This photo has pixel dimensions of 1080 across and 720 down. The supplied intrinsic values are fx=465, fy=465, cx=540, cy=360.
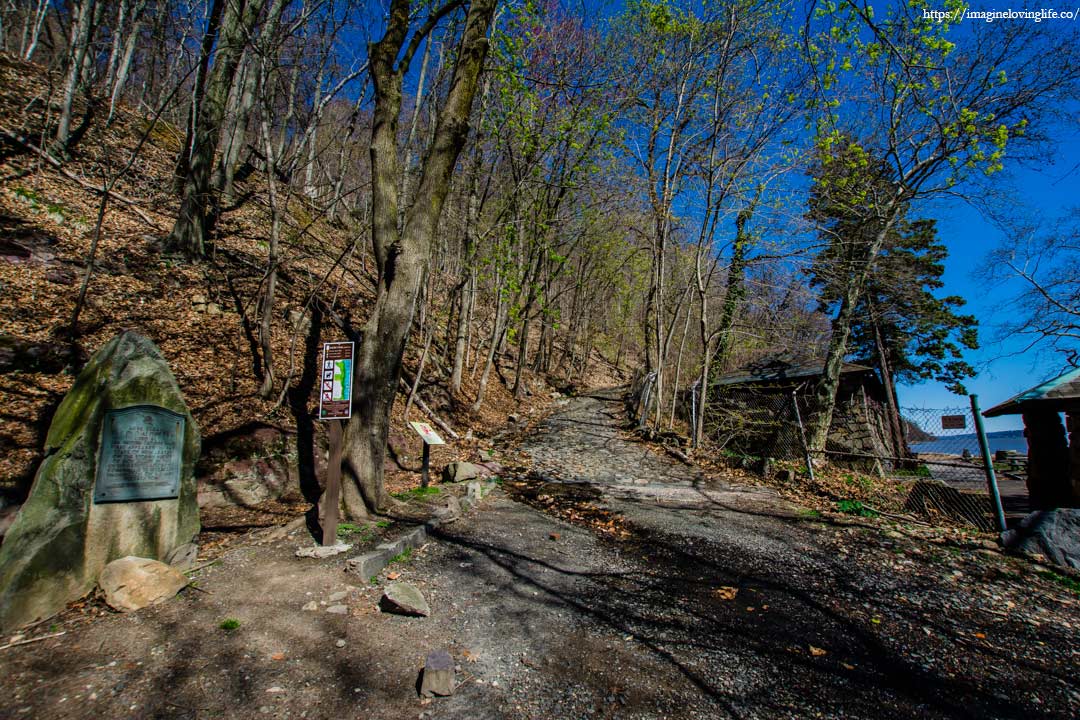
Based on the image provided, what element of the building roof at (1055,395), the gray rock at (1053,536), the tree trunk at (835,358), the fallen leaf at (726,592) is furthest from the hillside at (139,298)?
the building roof at (1055,395)

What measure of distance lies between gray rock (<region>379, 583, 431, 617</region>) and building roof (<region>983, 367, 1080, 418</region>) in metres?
8.46

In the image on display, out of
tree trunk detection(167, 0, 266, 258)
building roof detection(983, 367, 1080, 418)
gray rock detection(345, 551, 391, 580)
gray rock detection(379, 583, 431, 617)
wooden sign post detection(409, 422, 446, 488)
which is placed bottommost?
gray rock detection(379, 583, 431, 617)

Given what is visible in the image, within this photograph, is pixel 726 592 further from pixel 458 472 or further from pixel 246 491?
pixel 246 491

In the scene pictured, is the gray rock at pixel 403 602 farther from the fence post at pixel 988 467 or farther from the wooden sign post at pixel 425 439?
the fence post at pixel 988 467

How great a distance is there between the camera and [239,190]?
1305 centimetres

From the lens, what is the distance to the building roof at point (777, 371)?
14.3m

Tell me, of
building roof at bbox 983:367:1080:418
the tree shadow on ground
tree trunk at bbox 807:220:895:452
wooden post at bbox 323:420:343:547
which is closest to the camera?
the tree shadow on ground

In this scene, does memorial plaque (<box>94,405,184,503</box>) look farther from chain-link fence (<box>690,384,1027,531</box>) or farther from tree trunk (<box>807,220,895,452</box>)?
tree trunk (<box>807,220,895,452</box>)

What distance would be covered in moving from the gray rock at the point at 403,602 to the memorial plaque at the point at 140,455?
6.75 ft

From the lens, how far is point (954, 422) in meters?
7.45

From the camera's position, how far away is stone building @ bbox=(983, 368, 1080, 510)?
655cm

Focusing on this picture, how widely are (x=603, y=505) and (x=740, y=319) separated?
8319mm

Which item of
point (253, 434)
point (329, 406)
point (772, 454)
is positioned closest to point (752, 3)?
point (772, 454)

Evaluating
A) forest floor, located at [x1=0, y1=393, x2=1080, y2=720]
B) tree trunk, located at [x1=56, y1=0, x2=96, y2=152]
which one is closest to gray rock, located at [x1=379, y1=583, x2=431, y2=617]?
forest floor, located at [x1=0, y1=393, x2=1080, y2=720]
